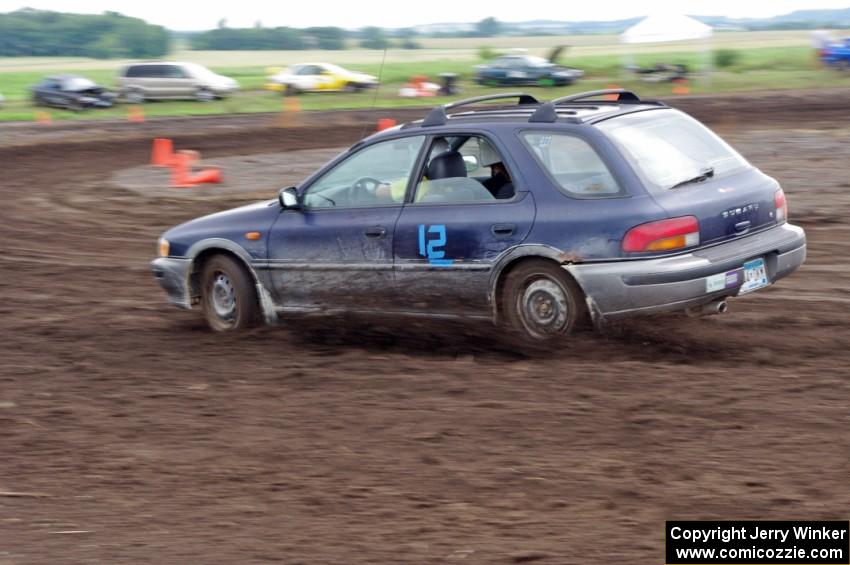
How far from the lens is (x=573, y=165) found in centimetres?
731

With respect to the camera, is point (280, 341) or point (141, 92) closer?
point (280, 341)

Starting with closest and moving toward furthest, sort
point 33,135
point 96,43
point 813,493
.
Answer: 1. point 813,493
2. point 33,135
3. point 96,43

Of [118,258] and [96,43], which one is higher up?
[96,43]

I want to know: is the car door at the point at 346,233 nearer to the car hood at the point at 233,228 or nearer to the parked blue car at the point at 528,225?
the parked blue car at the point at 528,225

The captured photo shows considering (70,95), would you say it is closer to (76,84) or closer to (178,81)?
(76,84)

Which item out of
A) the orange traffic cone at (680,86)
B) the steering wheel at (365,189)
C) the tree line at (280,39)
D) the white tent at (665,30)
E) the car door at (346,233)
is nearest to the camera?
the car door at (346,233)

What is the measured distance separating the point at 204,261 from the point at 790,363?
4287 mm

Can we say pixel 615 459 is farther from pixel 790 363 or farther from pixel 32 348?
pixel 32 348

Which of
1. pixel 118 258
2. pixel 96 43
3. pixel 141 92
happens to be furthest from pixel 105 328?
pixel 96 43

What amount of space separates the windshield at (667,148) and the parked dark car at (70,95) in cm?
3258

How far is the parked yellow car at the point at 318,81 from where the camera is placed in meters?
41.6

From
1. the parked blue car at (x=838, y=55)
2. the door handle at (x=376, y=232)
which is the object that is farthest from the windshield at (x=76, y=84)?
the door handle at (x=376, y=232)

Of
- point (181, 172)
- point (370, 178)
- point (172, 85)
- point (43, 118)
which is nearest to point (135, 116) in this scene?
point (43, 118)

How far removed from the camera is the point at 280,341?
8.22 metres
